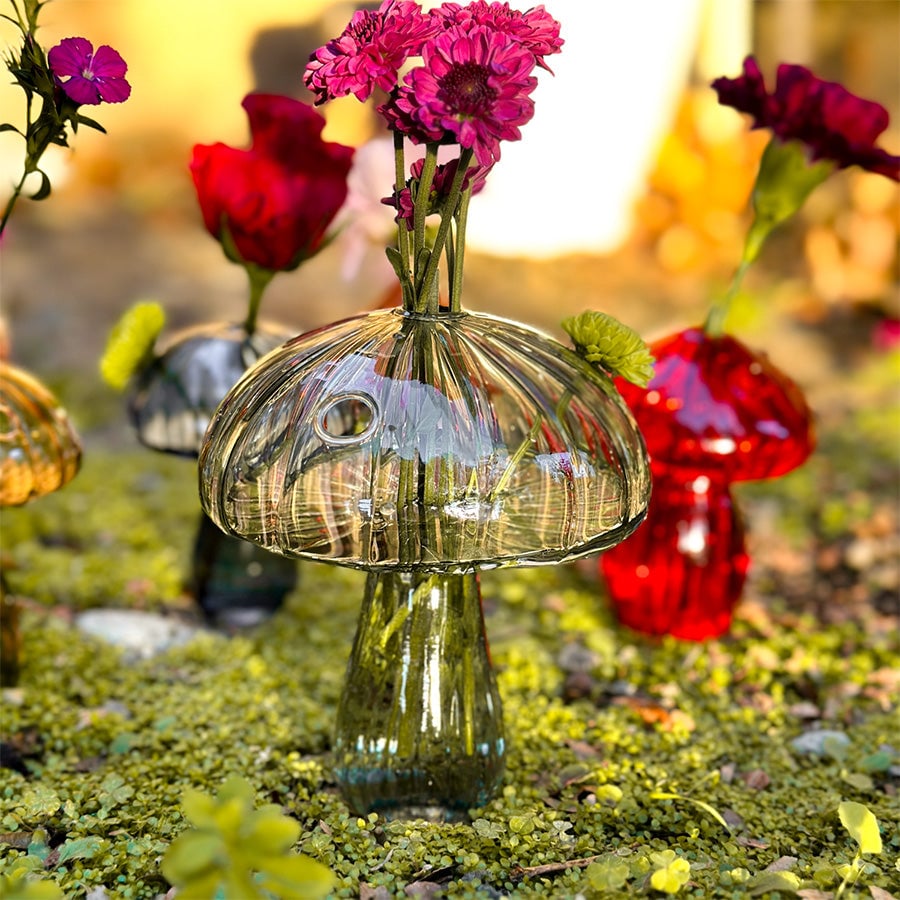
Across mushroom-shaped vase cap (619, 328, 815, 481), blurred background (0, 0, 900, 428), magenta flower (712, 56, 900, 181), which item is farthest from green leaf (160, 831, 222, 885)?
blurred background (0, 0, 900, 428)

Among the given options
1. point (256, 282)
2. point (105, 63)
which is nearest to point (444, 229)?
point (105, 63)

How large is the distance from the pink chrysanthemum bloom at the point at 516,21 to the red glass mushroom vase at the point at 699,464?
32.2 inches

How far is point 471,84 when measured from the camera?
1.27 m

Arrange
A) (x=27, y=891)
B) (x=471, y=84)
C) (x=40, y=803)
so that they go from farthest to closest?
(x=40, y=803) → (x=471, y=84) → (x=27, y=891)

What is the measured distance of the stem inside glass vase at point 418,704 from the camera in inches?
61.0

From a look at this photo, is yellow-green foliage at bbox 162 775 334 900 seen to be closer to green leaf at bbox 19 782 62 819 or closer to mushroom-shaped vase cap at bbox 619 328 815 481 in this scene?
green leaf at bbox 19 782 62 819

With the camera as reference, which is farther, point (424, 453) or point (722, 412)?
point (722, 412)

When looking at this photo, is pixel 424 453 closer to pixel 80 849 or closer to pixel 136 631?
pixel 80 849

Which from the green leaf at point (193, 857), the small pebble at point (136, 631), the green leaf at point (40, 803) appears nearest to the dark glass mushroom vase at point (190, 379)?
the small pebble at point (136, 631)

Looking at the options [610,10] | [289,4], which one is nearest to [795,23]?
[610,10]

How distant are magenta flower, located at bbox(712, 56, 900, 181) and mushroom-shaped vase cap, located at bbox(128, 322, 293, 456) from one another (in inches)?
35.4

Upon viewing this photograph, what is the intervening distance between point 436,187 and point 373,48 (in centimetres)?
19

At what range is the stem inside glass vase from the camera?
155 cm

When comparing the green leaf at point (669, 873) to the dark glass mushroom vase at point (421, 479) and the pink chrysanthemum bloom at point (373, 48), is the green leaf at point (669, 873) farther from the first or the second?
the pink chrysanthemum bloom at point (373, 48)
